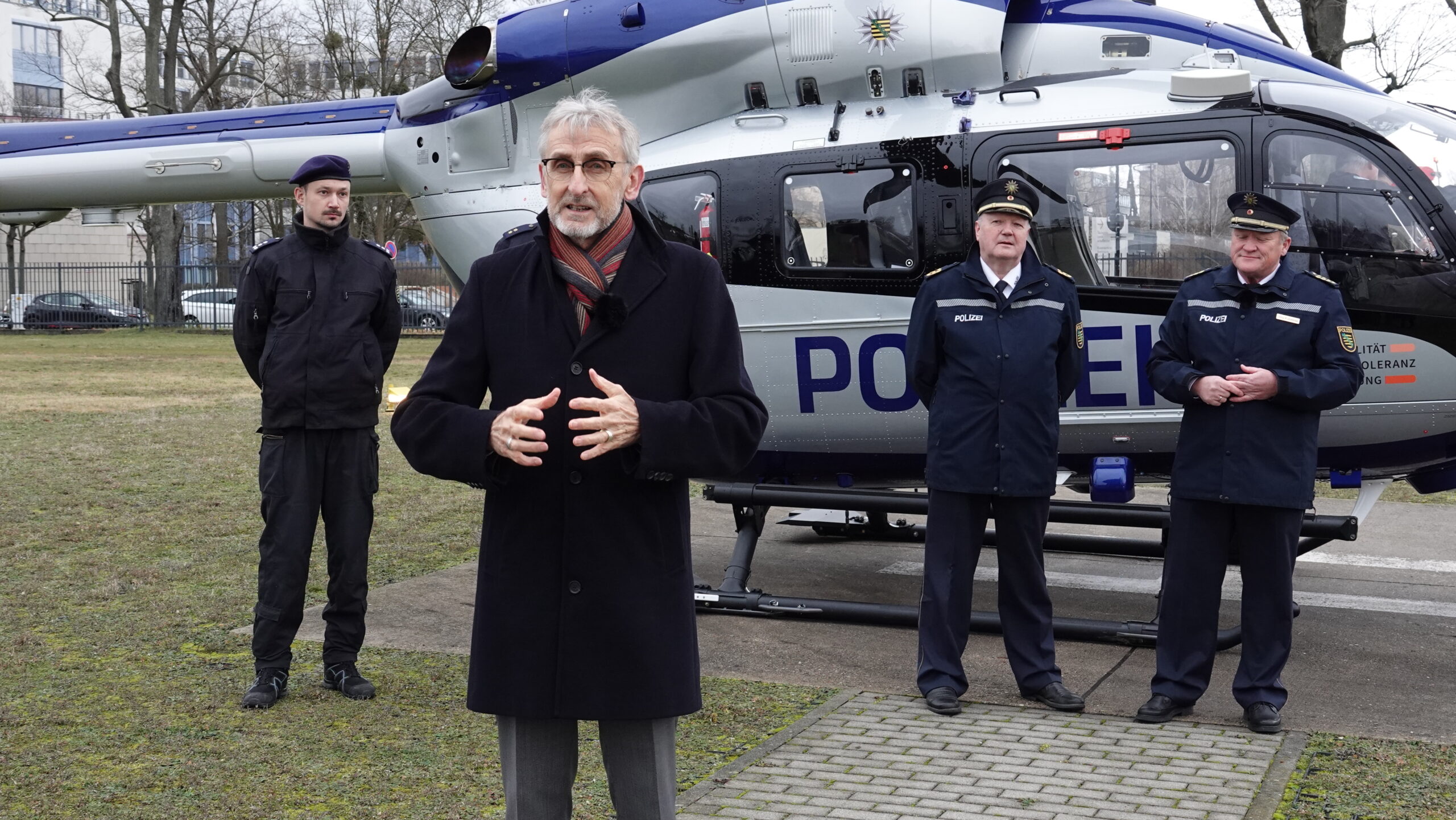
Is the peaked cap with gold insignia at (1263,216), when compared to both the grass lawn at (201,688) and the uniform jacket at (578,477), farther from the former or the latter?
the uniform jacket at (578,477)

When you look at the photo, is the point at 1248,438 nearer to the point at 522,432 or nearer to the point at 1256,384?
the point at 1256,384

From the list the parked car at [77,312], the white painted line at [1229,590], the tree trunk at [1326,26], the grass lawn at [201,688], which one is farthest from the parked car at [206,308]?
the white painted line at [1229,590]

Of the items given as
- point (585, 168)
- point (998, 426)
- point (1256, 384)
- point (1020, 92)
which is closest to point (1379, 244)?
point (1256, 384)

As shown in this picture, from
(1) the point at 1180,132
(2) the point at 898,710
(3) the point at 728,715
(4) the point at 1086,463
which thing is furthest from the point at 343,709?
(1) the point at 1180,132

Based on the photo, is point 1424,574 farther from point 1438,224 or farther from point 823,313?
point 823,313

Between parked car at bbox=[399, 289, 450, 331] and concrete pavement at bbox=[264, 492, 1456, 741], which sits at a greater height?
parked car at bbox=[399, 289, 450, 331]

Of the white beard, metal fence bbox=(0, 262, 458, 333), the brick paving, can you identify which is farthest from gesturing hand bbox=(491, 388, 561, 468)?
metal fence bbox=(0, 262, 458, 333)

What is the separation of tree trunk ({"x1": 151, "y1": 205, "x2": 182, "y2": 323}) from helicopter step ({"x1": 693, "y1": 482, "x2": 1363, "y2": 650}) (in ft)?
111

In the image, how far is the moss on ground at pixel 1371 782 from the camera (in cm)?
442

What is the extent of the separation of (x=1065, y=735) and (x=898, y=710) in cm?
65

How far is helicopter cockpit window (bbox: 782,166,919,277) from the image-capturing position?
22.4 feet

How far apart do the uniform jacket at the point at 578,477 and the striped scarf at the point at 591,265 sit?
0.08ft

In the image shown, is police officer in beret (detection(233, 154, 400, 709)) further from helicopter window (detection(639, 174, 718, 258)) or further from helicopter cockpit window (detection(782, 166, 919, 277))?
helicopter cockpit window (detection(782, 166, 919, 277))

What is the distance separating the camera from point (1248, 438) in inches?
213
